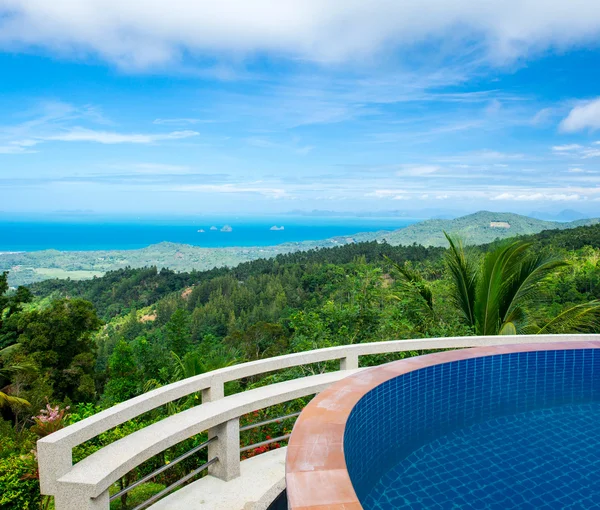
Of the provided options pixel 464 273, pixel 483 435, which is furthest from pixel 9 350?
pixel 483 435

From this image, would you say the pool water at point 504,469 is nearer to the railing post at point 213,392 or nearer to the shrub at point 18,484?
the railing post at point 213,392

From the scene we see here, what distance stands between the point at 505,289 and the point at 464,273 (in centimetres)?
59

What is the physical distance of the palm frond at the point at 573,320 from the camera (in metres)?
6.37

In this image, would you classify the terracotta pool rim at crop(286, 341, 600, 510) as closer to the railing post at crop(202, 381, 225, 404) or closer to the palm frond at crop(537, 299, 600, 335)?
the railing post at crop(202, 381, 225, 404)

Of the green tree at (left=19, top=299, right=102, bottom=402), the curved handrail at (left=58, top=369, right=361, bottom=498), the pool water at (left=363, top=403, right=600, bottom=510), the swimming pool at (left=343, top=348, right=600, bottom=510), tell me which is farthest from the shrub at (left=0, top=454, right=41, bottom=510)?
the green tree at (left=19, top=299, right=102, bottom=402)

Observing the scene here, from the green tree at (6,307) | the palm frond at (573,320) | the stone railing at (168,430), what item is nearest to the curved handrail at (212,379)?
the stone railing at (168,430)

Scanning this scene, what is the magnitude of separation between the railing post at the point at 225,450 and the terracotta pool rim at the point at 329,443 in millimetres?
520

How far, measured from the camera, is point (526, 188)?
1150 inches

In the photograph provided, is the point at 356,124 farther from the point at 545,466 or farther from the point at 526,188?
the point at 545,466

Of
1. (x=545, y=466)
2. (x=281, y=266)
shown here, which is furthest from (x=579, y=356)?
(x=281, y=266)

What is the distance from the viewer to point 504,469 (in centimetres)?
354

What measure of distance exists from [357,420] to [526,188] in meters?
29.5

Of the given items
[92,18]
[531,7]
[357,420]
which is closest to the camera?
[357,420]

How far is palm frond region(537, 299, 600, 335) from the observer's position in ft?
20.9
